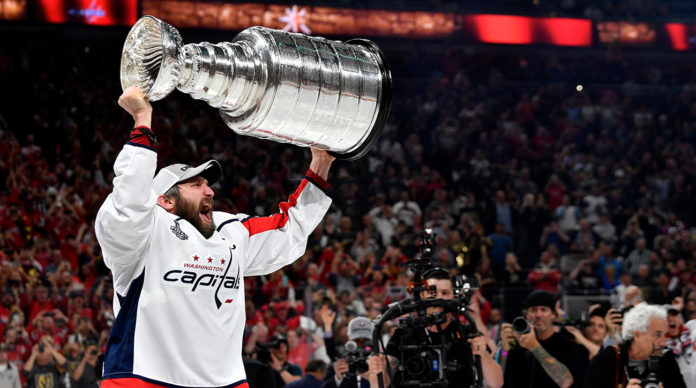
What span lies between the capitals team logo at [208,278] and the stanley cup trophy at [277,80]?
63 cm

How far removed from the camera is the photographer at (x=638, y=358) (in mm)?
6148

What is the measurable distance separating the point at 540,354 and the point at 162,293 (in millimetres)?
3272

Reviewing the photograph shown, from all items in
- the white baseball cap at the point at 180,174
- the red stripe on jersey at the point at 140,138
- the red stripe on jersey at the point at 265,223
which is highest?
the red stripe on jersey at the point at 140,138

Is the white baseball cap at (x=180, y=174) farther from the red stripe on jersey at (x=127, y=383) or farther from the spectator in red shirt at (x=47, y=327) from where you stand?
the spectator in red shirt at (x=47, y=327)

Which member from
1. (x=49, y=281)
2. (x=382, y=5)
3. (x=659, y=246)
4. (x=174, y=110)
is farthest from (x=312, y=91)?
(x=382, y=5)

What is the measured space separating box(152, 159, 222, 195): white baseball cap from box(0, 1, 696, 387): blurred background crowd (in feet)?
15.4

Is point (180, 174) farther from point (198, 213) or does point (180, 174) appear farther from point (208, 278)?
point (208, 278)

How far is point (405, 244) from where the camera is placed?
14.0 m

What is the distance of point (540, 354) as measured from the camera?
646 centimetres


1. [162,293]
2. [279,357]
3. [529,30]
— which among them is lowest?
[279,357]

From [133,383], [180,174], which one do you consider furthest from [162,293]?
[180,174]

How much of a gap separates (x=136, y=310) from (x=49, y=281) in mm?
7158

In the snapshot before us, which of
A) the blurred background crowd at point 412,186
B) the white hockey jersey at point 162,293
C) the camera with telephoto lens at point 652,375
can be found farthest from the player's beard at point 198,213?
the blurred background crowd at point 412,186

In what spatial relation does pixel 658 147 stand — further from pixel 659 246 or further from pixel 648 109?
pixel 659 246
